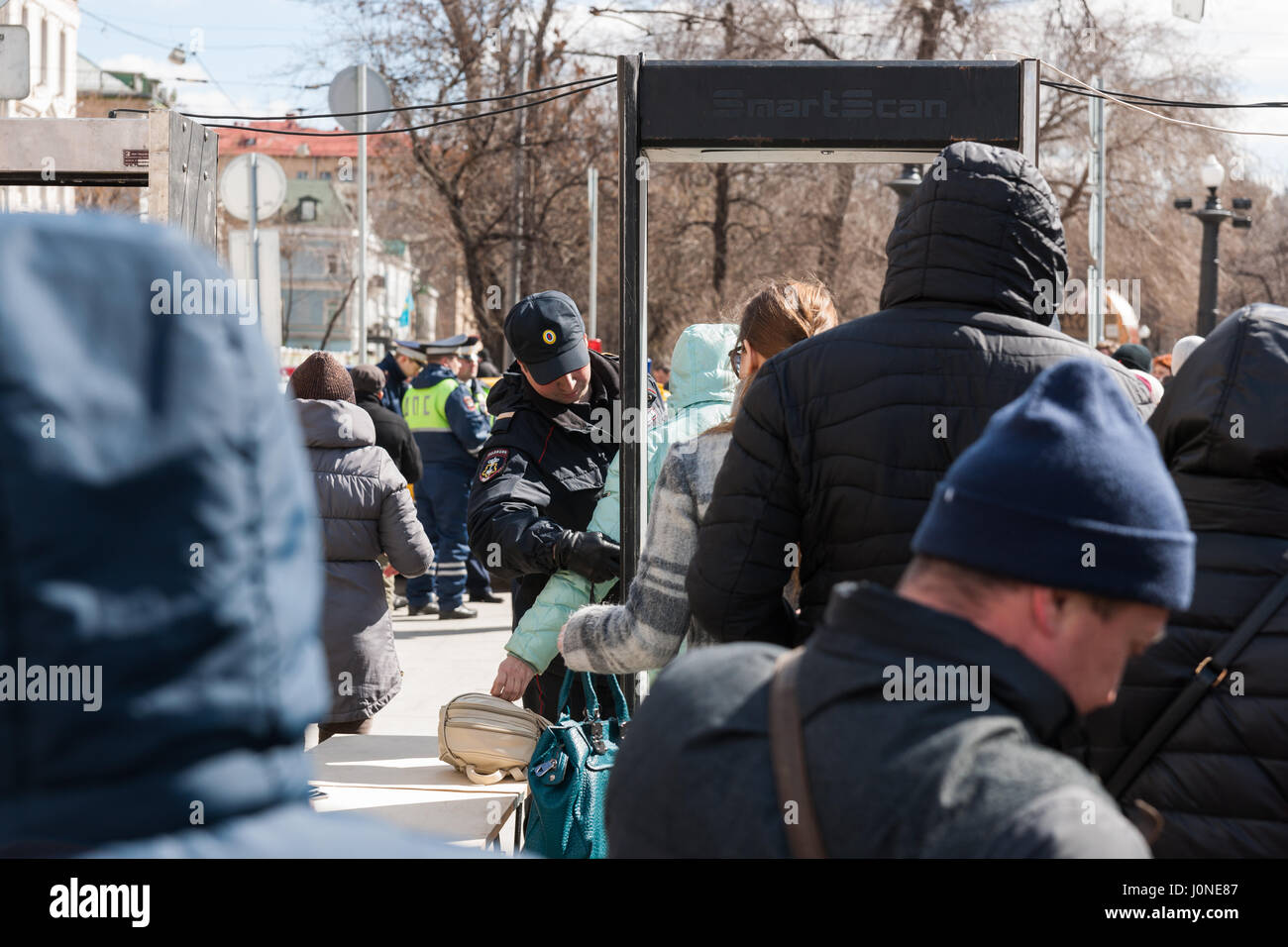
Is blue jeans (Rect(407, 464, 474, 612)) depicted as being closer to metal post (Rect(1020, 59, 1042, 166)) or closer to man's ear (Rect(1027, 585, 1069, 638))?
metal post (Rect(1020, 59, 1042, 166))

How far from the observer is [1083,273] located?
25.1 m

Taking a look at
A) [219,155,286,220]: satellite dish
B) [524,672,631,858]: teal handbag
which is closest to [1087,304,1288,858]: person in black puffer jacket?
[524,672,631,858]: teal handbag

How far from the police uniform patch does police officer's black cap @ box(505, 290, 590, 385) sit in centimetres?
26

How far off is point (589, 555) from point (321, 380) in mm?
1752

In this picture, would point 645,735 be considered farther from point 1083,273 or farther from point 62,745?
point 1083,273

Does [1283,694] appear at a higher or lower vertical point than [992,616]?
lower

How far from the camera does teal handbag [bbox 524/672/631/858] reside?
350cm

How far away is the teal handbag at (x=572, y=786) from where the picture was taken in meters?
3.50

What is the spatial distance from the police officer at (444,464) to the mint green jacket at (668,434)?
6.82 meters

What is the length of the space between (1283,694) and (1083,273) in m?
24.3

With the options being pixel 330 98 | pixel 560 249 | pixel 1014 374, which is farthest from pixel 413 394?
pixel 560 249

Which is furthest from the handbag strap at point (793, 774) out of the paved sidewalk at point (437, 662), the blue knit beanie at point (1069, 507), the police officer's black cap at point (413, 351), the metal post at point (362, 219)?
the metal post at point (362, 219)

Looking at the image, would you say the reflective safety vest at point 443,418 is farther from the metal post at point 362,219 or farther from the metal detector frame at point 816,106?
the metal detector frame at point 816,106

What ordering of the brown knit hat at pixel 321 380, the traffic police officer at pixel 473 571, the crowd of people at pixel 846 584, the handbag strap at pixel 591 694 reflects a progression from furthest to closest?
the traffic police officer at pixel 473 571 < the brown knit hat at pixel 321 380 < the handbag strap at pixel 591 694 < the crowd of people at pixel 846 584
